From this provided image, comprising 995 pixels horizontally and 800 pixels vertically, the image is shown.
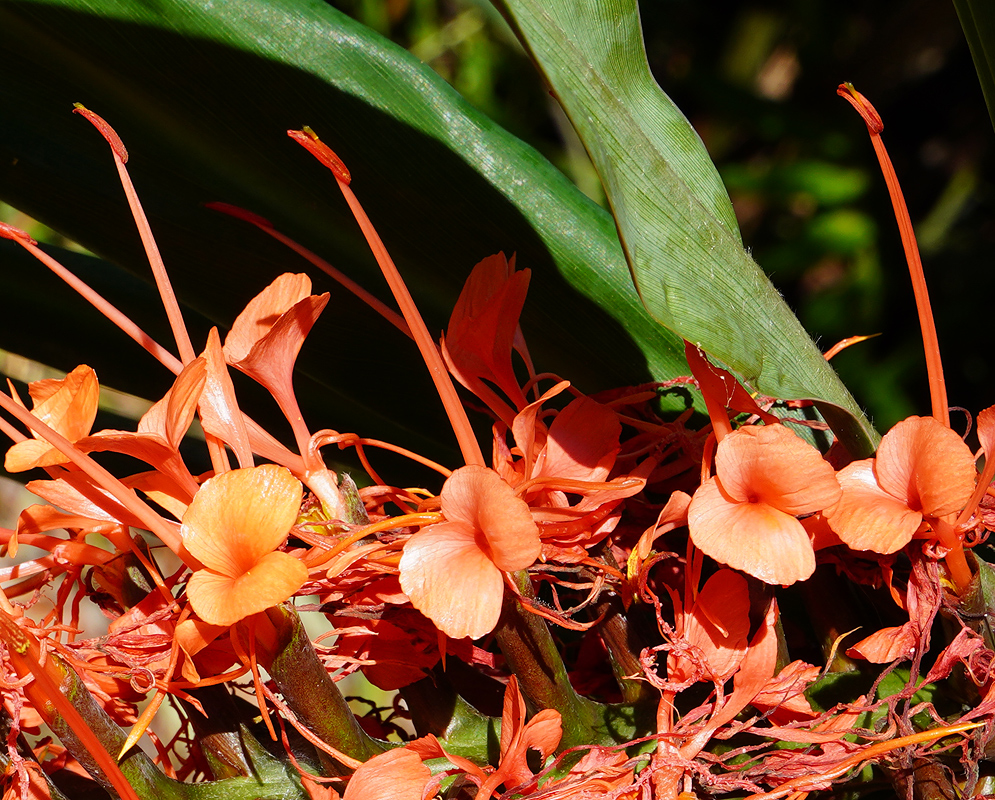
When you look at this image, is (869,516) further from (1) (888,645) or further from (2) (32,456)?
(2) (32,456)

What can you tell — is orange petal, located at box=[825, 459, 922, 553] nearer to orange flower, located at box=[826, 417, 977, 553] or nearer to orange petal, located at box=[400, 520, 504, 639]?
orange flower, located at box=[826, 417, 977, 553]

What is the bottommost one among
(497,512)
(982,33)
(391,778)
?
(391,778)

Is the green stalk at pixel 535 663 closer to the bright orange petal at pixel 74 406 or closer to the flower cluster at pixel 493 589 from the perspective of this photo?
the flower cluster at pixel 493 589

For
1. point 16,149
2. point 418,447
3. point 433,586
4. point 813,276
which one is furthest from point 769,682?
point 813,276

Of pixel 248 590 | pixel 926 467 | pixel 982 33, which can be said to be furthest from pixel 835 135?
pixel 248 590

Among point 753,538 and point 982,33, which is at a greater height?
point 982,33

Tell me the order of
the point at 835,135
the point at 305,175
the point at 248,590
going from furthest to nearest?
1. the point at 835,135
2. the point at 305,175
3. the point at 248,590

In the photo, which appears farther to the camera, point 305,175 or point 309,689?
point 305,175

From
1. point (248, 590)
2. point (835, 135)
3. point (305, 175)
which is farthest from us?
point (835, 135)

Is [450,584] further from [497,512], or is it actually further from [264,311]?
[264,311]
